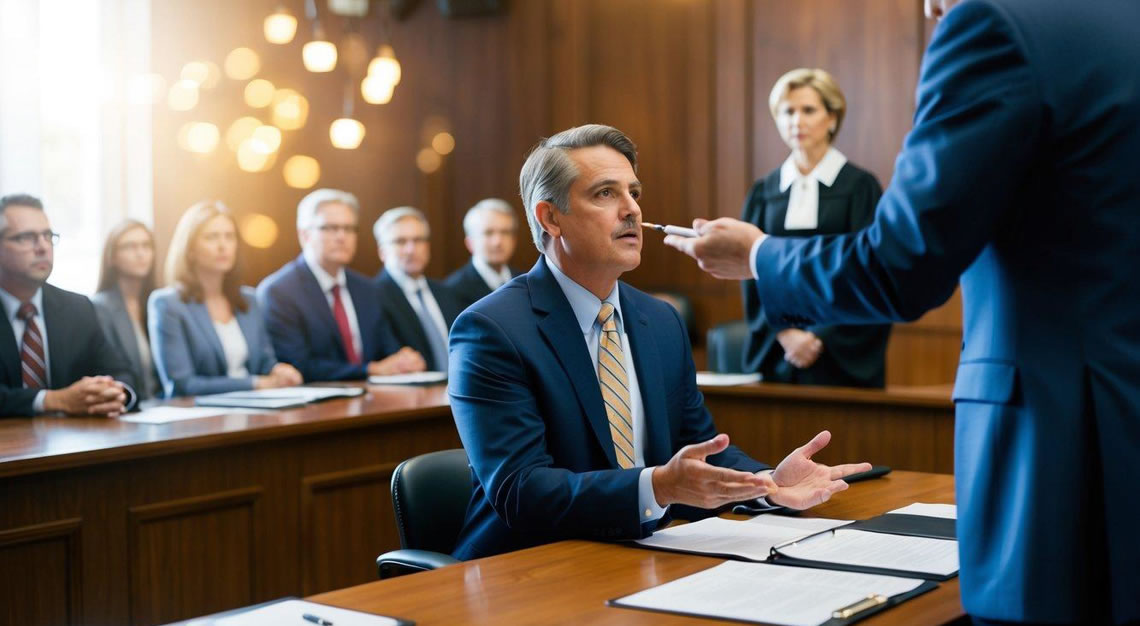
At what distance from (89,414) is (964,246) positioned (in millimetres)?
3321

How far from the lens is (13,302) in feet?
13.8

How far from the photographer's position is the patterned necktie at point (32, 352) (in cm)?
422

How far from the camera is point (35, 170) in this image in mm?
6773

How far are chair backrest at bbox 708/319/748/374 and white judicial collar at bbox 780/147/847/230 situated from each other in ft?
2.01

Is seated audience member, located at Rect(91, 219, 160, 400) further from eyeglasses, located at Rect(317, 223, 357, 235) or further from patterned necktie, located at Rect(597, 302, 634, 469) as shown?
patterned necktie, located at Rect(597, 302, 634, 469)

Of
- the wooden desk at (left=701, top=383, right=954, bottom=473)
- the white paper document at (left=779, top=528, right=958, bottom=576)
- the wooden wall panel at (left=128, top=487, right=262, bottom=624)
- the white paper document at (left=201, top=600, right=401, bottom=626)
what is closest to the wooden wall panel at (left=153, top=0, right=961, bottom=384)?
the wooden desk at (left=701, top=383, right=954, bottom=473)

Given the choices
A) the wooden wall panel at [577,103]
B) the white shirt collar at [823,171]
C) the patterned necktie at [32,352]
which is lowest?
the patterned necktie at [32,352]

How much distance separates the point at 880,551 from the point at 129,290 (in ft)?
14.3

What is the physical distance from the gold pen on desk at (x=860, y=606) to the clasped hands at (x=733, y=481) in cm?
31

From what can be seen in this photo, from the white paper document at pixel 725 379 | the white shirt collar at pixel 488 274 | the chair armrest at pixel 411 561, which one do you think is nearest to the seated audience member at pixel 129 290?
the white shirt collar at pixel 488 274

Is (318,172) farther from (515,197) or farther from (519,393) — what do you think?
(519,393)

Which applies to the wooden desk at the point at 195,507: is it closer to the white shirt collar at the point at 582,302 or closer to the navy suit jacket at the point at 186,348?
the navy suit jacket at the point at 186,348

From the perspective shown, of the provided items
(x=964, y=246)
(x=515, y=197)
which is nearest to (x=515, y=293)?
(x=964, y=246)

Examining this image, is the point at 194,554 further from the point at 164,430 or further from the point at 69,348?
the point at 69,348
